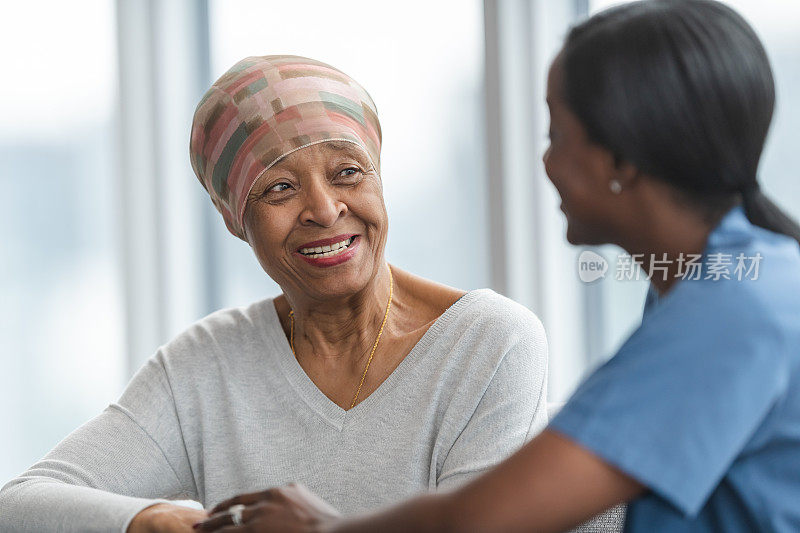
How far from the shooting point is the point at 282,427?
1753 millimetres

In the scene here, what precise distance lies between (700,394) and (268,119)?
1.06 metres

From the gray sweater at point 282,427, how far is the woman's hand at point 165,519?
0.02 m

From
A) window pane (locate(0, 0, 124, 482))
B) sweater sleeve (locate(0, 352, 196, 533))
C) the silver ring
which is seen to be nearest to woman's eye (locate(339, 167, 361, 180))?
sweater sleeve (locate(0, 352, 196, 533))

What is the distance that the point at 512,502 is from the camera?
89 centimetres

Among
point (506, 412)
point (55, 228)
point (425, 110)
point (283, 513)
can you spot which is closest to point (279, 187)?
point (506, 412)

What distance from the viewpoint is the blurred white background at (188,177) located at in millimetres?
2846

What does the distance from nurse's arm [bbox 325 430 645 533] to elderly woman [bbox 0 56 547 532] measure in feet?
1.83

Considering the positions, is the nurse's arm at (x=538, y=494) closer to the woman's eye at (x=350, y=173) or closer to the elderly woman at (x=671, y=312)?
the elderly woman at (x=671, y=312)

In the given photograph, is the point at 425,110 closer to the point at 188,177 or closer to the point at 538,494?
the point at 188,177

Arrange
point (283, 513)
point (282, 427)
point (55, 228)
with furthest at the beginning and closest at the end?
point (55, 228), point (282, 427), point (283, 513)

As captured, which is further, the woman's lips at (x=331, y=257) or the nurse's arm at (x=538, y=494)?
the woman's lips at (x=331, y=257)

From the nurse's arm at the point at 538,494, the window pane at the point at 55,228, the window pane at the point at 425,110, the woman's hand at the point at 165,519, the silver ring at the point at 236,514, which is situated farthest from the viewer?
the window pane at the point at 55,228

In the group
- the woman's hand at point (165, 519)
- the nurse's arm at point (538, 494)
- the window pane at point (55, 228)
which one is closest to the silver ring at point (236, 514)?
the woman's hand at point (165, 519)

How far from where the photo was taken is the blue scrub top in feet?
2.97
